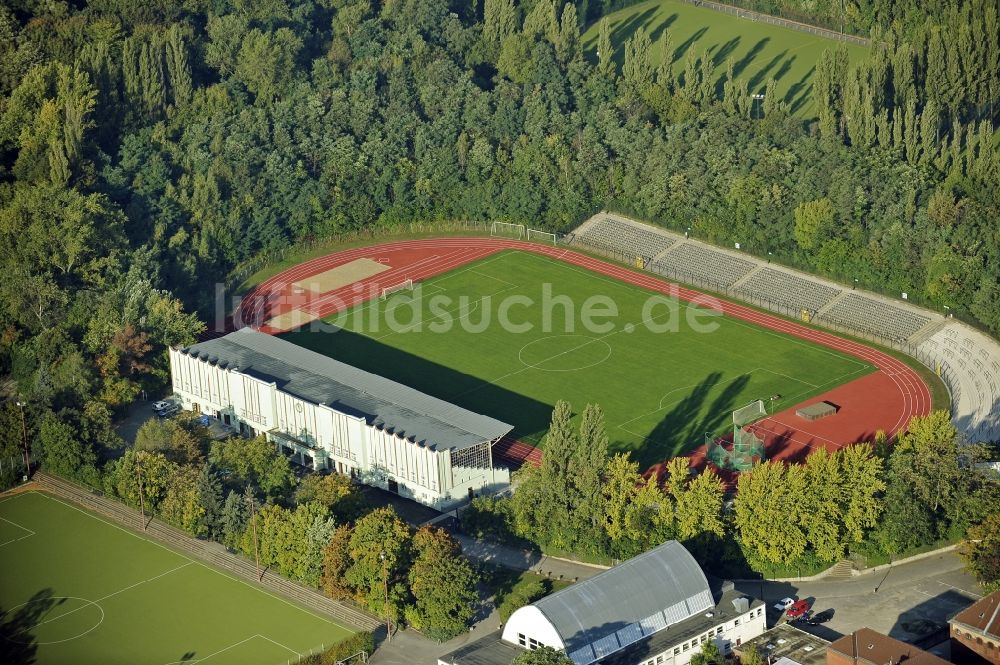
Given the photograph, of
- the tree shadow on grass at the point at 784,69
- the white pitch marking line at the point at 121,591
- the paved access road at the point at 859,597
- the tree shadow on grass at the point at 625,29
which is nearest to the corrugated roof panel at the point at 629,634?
the paved access road at the point at 859,597

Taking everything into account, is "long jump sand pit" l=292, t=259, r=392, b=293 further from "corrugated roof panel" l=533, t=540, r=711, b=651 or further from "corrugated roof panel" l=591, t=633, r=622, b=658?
"corrugated roof panel" l=591, t=633, r=622, b=658

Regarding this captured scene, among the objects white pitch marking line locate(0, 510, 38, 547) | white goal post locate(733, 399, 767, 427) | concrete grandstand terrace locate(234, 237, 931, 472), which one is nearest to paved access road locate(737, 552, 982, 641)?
concrete grandstand terrace locate(234, 237, 931, 472)

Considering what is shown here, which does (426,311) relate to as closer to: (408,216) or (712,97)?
(408,216)

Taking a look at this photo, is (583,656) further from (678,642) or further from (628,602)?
(678,642)

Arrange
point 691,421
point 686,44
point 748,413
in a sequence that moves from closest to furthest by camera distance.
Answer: point 748,413, point 691,421, point 686,44

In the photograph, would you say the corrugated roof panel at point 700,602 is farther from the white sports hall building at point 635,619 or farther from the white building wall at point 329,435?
the white building wall at point 329,435

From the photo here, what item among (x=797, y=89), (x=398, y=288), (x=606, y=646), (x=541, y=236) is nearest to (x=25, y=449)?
(x=398, y=288)
